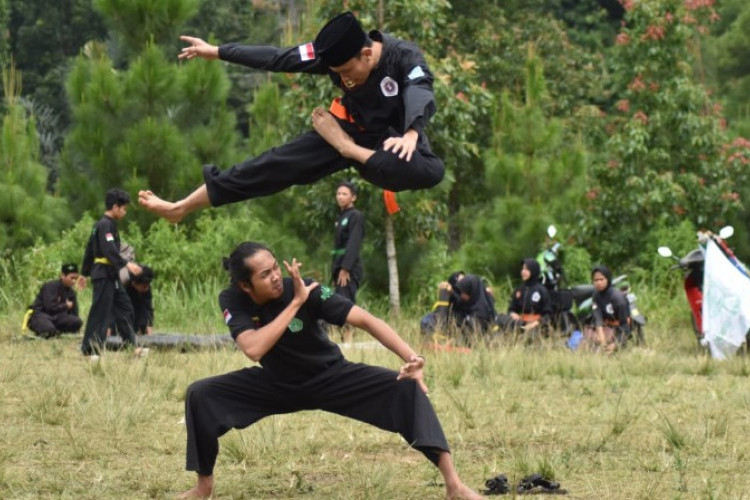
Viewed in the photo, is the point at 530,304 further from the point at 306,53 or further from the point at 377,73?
the point at 306,53

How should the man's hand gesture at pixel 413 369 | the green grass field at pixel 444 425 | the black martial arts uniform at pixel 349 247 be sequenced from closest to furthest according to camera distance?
the man's hand gesture at pixel 413 369 → the green grass field at pixel 444 425 → the black martial arts uniform at pixel 349 247

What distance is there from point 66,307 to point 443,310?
175 inches

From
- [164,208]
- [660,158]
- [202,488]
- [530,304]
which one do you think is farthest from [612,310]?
[202,488]

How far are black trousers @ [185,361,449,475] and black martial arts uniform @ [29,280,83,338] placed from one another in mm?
8628

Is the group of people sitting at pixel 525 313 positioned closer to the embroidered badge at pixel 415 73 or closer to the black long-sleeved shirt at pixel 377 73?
the black long-sleeved shirt at pixel 377 73

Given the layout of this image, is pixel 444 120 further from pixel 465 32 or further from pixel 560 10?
pixel 560 10

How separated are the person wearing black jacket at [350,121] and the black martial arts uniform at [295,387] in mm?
739

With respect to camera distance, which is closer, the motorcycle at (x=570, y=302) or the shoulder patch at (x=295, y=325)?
the shoulder patch at (x=295, y=325)

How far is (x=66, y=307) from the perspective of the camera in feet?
51.0

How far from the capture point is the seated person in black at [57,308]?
15172 millimetres

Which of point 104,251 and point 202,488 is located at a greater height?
point 104,251

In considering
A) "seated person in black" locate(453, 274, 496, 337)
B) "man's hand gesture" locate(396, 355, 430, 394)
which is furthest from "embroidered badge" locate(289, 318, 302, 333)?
"seated person in black" locate(453, 274, 496, 337)

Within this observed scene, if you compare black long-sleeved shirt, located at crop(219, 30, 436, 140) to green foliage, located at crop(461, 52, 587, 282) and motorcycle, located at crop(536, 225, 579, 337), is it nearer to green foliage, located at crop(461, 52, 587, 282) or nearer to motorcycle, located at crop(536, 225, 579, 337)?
motorcycle, located at crop(536, 225, 579, 337)

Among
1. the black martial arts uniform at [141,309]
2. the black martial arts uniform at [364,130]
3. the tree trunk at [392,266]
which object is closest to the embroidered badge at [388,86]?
the black martial arts uniform at [364,130]
